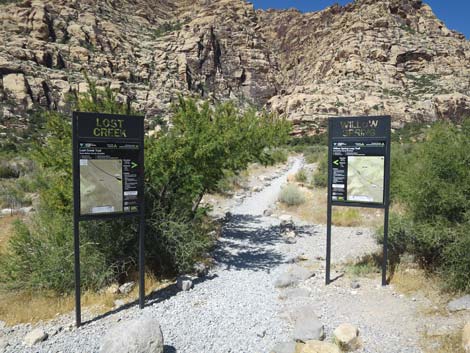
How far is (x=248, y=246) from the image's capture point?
859 cm

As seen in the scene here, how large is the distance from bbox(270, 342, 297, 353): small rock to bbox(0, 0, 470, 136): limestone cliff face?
4518 centimetres

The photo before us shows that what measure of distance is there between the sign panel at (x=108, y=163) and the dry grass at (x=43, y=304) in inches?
58.2

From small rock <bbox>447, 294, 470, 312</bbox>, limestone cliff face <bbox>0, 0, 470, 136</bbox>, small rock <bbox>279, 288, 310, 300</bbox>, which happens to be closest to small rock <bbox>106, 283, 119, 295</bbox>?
small rock <bbox>279, 288, 310, 300</bbox>

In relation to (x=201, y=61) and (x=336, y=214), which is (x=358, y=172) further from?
(x=201, y=61)

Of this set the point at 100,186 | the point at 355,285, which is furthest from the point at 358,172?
the point at 100,186

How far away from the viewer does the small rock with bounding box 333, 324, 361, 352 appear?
383 cm

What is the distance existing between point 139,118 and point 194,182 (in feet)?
6.49

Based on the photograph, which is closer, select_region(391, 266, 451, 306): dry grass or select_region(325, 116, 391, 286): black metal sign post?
select_region(391, 266, 451, 306): dry grass

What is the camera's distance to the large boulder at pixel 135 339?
3.45 meters

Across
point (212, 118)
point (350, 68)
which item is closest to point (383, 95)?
point (350, 68)

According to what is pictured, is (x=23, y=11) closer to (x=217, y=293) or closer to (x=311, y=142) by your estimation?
(x=311, y=142)

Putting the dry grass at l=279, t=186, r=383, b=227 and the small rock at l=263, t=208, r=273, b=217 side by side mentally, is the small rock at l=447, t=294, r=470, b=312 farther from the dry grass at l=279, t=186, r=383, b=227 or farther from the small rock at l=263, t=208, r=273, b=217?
the small rock at l=263, t=208, r=273, b=217

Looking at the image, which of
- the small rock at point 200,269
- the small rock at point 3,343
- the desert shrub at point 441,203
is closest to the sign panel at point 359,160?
the desert shrub at point 441,203

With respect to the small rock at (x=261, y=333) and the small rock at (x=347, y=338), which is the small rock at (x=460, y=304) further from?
the small rock at (x=261, y=333)
